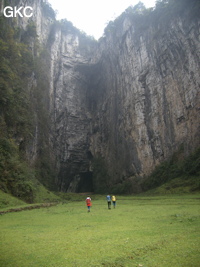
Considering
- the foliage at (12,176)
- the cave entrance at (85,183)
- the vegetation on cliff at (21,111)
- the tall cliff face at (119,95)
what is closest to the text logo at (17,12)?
the tall cliff face at (119,95)

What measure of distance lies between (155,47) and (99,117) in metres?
22.1

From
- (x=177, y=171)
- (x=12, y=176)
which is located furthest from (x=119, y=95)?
Result: (x=12, y=176)

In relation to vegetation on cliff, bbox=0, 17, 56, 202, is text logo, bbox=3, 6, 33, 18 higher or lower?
higher

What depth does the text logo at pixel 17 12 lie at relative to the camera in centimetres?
3496

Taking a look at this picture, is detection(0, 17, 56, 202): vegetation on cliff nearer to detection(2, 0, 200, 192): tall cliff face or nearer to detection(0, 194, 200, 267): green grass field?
detection(2, 0, 200, 192): tall cliff face

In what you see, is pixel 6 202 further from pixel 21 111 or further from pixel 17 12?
pixel 17 12

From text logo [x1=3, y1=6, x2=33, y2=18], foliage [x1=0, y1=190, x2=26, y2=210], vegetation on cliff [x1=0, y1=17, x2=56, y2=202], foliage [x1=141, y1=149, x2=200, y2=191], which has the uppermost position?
text logo [x1=3, y1=6, x2=33, y2=18]

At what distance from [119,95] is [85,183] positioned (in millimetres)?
22831

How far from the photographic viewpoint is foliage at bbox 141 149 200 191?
25.2 meters

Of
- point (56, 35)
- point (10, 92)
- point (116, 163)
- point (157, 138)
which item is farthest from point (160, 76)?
point (56, 35)

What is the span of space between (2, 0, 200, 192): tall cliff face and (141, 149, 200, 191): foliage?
171 centimetres

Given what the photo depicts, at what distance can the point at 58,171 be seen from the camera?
155ft

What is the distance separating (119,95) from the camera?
46.3 meters

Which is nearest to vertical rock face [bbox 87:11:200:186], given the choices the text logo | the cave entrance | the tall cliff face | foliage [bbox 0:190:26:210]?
the tall cliff face
